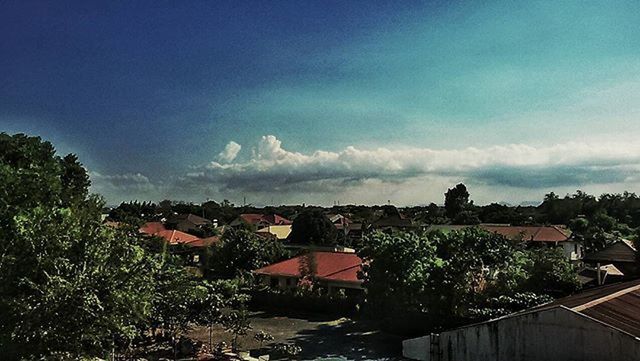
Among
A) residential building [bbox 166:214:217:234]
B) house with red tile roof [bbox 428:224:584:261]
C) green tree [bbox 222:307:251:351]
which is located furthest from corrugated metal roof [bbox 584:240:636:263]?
residential building [bbox 166:214:217:234]

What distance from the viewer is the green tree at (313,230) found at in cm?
5875

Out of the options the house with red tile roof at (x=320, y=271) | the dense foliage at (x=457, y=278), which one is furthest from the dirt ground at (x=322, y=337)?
the house with red tile roof at (x=320, y=271)

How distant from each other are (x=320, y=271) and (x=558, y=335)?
18.5 meters

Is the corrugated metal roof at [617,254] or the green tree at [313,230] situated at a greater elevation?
the green tree at [313,230]

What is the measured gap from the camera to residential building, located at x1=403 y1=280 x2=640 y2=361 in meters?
12.5

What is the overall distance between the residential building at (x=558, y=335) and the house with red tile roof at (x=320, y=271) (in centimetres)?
1185

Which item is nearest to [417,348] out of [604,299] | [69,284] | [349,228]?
[604,299]

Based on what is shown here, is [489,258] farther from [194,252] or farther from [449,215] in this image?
[449,215]

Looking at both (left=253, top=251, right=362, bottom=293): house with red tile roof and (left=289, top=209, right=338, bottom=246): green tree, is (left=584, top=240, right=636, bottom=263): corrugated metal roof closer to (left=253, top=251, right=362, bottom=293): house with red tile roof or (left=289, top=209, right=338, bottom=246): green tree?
(left=253, top=251, right=362, bottom=293): house with red tile roof

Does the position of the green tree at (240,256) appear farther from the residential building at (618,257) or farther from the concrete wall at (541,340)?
the residential building at (618,257)

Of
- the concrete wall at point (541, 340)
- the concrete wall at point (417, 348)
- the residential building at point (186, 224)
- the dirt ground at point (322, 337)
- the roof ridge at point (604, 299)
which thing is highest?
the residential building at point (186, 224)

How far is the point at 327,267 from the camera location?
31203mm

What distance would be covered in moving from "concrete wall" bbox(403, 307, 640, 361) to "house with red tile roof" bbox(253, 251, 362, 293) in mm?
12438

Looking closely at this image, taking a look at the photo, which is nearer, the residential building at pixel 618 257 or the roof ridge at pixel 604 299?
the roof ridge at pixel 604 299
